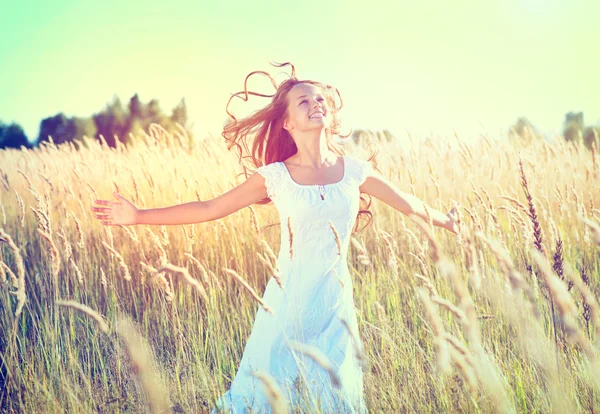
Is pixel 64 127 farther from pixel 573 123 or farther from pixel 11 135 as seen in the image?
pixel 573 123

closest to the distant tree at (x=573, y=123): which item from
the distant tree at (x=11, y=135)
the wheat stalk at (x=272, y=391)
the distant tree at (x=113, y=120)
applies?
the wheat stalk at (x=272, y=391)

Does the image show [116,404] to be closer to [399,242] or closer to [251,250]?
[251,250]

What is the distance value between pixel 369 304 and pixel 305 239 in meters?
0.71

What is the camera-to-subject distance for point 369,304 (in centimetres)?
290

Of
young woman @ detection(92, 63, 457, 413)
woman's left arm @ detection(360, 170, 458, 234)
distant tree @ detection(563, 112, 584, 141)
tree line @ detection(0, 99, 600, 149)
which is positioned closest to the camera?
young woman @ detection(92, 63, 457, 413)

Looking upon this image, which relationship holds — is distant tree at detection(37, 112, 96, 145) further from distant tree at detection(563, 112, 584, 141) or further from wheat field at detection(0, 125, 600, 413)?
wheat field at detection(0, 125, 600, 413)

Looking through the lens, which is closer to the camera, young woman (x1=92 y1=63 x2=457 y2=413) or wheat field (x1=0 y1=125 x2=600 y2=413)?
wheat field (x1=0 y1=125 x2=600 y2=413)

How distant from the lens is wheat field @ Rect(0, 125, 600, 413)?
1586 mm

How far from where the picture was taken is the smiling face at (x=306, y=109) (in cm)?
249

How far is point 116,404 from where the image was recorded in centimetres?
227

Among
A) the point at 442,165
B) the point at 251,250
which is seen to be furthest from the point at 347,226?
the point at 442,165

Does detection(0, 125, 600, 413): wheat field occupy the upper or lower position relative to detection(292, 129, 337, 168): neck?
lower

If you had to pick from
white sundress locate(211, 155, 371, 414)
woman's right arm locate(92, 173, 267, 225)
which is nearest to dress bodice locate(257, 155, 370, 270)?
white sundress locate(211, 155, 371, 414)

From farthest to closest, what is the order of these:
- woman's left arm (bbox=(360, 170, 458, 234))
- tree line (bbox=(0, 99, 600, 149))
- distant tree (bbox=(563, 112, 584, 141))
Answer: tree line (bbox=(0, 99, 600, 149)) → distant tree (bbox=(563, 112, 584, 141)) → woman's left arm (bbox=(360, 170, 458, 234))
